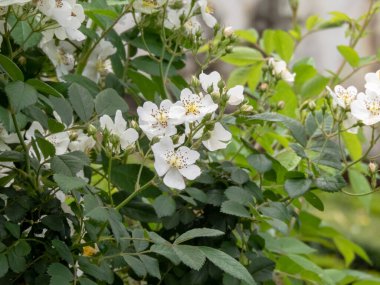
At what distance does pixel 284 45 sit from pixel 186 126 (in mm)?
616

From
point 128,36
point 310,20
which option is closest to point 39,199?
point 128,36

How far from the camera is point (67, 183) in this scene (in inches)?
30.3

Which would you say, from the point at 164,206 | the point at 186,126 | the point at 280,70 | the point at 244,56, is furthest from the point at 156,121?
the point at 244,56

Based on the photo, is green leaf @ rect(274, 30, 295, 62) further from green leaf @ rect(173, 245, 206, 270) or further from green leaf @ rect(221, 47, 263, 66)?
green leaf @ rect(173, 245, 206, 270)

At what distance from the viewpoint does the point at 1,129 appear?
954 mm

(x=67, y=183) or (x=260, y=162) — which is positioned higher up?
(x=67, y=183)

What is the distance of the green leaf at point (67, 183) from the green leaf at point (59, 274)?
0.33ft

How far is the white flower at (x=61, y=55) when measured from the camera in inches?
41.0

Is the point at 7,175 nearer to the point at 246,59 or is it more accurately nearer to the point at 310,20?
the point at 246,59

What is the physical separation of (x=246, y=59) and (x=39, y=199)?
2.04 feet

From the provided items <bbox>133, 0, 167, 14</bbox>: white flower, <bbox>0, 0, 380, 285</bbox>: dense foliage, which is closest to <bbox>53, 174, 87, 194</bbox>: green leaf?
<bbox>0, 0, 380, 285</bbox>: dense foliage

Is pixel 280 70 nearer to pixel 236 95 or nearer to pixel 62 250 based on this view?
pixel 236 95

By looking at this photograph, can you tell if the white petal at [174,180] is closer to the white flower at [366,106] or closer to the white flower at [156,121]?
the white flower at [156,121]

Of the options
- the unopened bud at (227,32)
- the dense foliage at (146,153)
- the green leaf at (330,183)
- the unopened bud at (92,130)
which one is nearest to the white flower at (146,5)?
the dense foliage at (146,153)
